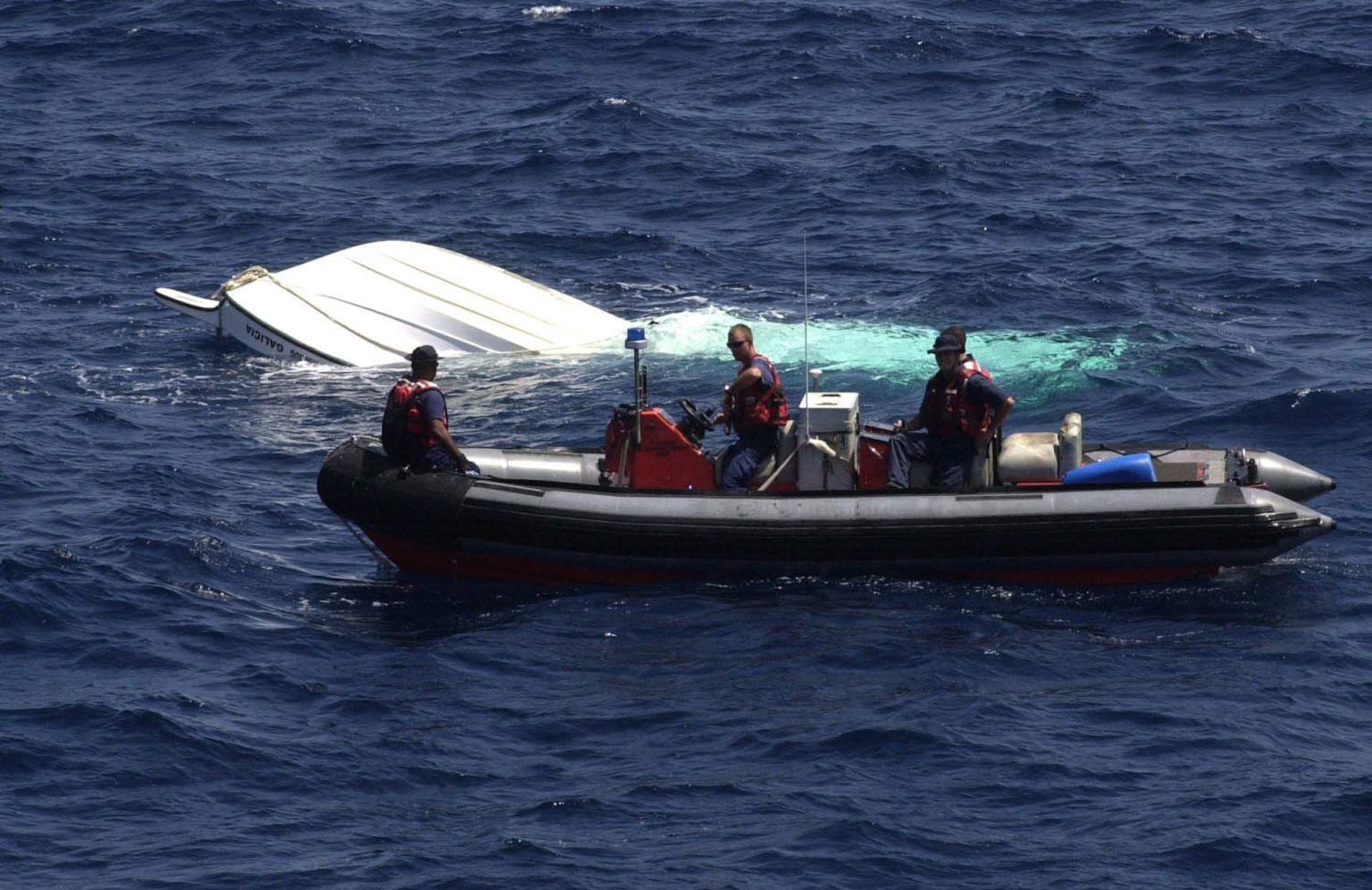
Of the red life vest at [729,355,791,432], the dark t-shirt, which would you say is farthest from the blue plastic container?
the dark t-shirt

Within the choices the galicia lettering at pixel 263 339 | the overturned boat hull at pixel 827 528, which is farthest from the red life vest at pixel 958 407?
the galicia lettering at pixel 263 339

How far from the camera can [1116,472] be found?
47.6ft

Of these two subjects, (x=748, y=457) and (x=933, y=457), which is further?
(x=748, y=457)

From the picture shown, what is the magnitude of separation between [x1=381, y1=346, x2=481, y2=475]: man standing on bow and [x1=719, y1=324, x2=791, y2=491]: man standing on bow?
1.92 m

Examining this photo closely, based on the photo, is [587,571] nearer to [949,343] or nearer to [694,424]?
[694,424]

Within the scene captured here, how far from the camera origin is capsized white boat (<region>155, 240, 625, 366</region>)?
2138 centimetres

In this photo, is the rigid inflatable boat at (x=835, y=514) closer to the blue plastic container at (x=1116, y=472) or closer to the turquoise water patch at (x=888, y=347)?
the blue plastic container at (x=1116, y=472)

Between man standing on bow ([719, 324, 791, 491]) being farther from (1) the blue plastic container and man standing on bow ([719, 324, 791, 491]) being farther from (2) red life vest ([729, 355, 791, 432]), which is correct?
(1) the blue plastic container

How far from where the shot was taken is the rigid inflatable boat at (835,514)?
1414cm

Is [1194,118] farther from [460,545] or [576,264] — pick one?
[460,545]

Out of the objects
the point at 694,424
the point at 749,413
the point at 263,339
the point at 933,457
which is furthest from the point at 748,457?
the point at 263,339

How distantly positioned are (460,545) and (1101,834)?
5.56 meters

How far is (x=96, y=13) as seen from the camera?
35.6 m

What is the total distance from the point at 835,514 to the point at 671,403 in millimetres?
5479
